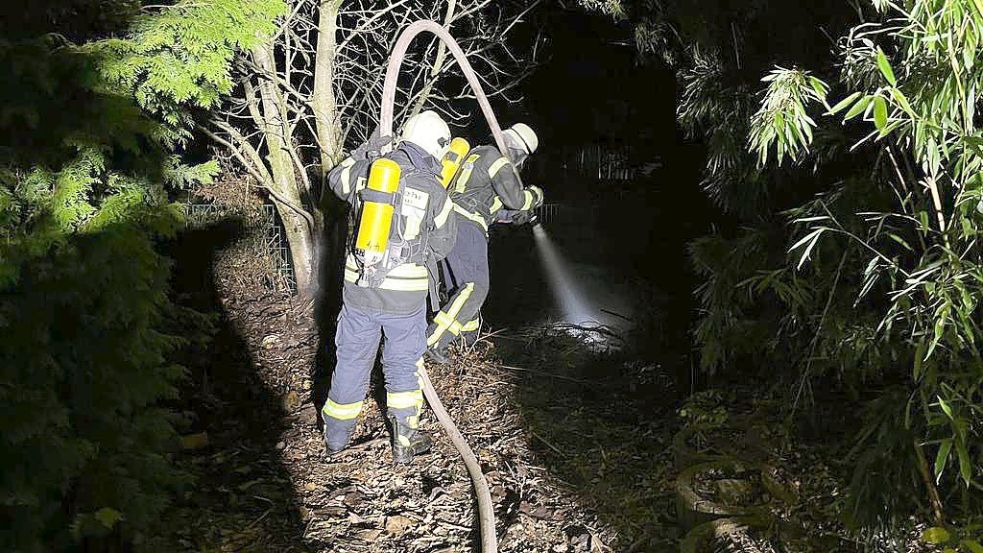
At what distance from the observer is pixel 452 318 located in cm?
566

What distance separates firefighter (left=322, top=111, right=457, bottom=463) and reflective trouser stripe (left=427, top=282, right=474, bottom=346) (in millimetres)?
1169

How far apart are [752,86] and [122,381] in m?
3.79

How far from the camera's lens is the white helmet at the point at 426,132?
13.2 ft

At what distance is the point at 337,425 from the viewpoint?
4.36 m

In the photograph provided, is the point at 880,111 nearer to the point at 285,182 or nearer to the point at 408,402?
the point at 408,402

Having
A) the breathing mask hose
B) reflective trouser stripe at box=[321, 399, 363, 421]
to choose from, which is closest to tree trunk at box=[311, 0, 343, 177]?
the breathing mask hose

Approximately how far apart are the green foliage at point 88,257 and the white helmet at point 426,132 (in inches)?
49.3

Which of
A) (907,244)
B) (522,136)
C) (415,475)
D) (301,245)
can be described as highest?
(522,136)

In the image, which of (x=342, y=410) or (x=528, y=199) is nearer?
(x=342, y=410)

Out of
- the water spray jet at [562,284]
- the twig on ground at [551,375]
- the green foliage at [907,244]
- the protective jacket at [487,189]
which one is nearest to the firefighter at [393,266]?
the protective jacket at [487,189]

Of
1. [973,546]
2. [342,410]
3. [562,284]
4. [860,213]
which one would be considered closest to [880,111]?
[860,213]

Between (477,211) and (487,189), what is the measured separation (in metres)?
0.23

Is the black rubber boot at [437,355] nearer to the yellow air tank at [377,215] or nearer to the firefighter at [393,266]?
the firefighter at [393,266]

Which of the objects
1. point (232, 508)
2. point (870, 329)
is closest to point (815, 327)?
point (870, 329)
